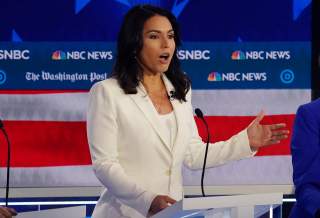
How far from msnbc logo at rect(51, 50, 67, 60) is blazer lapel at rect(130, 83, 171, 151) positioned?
1.70 meters

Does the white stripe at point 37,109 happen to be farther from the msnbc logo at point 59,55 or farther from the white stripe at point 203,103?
the msnbc logo at point 59,55

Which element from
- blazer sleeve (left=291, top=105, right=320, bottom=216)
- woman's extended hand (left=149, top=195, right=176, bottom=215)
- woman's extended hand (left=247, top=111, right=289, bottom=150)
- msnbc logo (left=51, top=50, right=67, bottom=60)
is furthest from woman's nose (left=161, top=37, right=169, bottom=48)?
msnbc logo (left=51, top=50, right=67, bottom=60)

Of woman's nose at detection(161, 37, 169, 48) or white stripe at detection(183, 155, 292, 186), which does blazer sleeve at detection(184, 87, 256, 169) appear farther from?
white stripe at detection(183, 155, 292, 186)

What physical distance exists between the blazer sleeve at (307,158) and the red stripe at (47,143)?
7.87ft

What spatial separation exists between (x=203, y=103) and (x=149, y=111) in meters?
1.71

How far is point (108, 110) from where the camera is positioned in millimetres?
3926

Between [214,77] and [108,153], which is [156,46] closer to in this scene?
[108,153]

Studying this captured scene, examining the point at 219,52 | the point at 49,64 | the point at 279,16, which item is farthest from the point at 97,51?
the point at 279,16

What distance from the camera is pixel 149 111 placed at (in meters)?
3.99

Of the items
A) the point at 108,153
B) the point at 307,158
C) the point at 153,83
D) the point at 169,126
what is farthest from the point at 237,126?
the point at 307,158

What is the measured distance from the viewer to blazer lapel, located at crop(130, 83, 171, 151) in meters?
3.96

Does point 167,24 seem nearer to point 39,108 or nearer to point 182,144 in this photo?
point 182,144

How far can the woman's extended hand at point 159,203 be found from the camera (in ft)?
12.1

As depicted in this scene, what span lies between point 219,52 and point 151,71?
5.27ft
